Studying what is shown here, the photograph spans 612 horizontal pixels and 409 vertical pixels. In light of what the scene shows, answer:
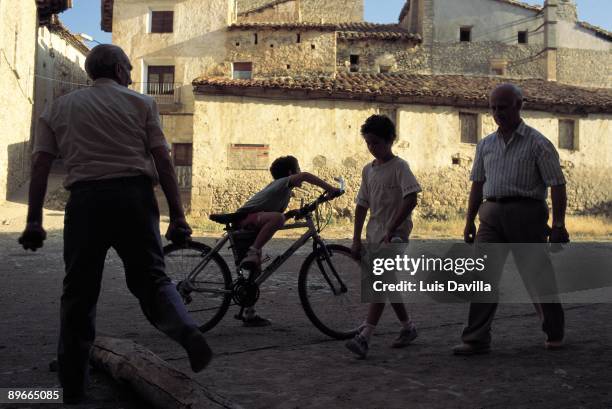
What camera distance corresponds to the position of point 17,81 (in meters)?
21.2

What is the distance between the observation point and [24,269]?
30.1ft

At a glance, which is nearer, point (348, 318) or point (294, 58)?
point (348, 318)

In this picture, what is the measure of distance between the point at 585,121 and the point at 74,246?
22480mm

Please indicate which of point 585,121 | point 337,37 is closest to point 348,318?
point 585,121

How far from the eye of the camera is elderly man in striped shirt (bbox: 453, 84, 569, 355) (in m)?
4.08

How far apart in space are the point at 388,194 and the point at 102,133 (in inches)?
82.3

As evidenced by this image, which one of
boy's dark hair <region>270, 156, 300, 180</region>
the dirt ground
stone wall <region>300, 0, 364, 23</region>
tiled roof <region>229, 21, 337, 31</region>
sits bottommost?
the dirt ground

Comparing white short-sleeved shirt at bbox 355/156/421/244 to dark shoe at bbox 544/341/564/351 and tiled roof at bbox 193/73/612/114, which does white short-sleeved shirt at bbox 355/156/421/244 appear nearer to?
dark shoe at bbox 544/341/564/351

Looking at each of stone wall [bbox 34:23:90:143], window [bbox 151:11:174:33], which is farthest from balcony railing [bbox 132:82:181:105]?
stone wall [bbox 34:23:90:143]

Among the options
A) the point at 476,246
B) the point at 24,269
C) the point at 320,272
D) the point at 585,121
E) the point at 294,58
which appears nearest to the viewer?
the point at 476,246

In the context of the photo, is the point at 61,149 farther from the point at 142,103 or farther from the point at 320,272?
the point at 320,272

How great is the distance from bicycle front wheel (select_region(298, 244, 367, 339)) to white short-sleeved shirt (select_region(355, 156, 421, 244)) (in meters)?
0.48

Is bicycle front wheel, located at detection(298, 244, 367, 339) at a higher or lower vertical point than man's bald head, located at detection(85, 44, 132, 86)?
lower

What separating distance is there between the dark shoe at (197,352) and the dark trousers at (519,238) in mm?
2046
